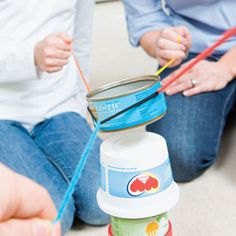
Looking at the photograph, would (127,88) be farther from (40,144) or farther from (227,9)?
(227,9)

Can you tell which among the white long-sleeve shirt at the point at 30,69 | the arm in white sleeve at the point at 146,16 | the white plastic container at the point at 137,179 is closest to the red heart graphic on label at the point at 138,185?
the white plastic container at the point at 137,179

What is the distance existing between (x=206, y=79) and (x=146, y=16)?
0.24 m

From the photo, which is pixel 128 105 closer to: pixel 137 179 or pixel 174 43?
pixel 137 179

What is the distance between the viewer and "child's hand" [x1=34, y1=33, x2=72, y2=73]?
0.88 m

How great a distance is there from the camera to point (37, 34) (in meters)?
1.00

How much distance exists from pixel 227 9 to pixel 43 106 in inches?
18.1

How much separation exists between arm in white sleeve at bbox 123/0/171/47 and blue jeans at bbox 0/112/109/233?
33 cm

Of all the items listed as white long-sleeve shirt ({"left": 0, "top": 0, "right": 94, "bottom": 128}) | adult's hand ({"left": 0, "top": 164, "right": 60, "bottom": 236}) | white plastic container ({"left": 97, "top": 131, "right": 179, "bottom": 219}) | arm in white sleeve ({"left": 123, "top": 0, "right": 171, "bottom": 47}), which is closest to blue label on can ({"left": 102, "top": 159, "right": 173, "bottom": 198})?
white plastic container ({"left": 97, "top": 131, "right": 179, "bottom": 219})

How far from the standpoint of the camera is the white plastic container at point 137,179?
611mm

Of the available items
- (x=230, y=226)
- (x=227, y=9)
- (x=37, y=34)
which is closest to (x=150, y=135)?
(x=230, y=226)

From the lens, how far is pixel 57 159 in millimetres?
964

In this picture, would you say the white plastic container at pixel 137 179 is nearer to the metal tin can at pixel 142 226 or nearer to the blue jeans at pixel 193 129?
the metal tin can at pixel 142 226

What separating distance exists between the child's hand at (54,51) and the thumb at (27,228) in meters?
0.47

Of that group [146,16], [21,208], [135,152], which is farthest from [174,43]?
[21,208]
